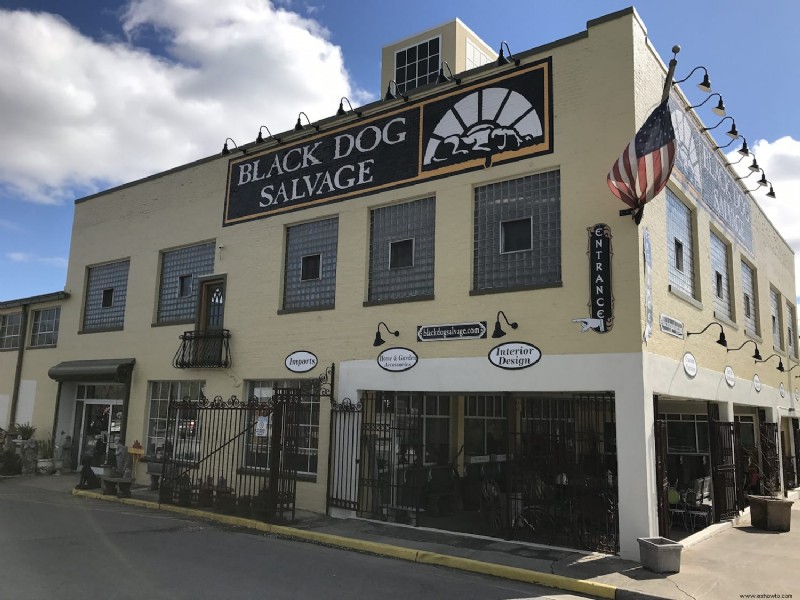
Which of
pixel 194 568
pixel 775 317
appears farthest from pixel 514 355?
pixel 775 317

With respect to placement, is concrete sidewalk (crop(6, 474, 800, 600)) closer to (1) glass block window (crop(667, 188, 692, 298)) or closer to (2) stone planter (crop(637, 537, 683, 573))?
(2) stone planter (crop(637, 537, 683, 573))

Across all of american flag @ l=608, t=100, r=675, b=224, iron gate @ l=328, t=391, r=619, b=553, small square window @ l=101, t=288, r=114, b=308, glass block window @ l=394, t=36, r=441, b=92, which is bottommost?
iron gate @ l=328, t=391, r=619, b=553

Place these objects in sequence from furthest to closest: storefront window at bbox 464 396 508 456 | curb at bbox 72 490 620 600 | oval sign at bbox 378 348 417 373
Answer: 1. storefront window at bbox 464 396 508 456
2. oval sign at bbox 378 348 417 373
3. curb at bbox 72 490 620 600

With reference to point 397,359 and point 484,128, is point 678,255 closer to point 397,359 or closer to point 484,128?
point 484,128

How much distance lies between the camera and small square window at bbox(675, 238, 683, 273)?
1284cm

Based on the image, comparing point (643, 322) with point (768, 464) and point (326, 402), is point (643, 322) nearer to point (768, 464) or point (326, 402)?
point (326, 402)

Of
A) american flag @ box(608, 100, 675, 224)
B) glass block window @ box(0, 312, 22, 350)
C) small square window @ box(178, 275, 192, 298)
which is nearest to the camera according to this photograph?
american flag @ box(608, 100, 675, 224)

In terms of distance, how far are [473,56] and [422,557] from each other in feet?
42.3

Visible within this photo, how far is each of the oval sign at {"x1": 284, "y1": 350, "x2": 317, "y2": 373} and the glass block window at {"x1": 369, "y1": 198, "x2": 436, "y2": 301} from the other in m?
1.96

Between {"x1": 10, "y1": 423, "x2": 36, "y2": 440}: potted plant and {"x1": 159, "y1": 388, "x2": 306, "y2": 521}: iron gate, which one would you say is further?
{"x1": 10, "y1": 423, "x2": 36, "y2": 440}: potted plant

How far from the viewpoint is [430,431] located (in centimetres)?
1557

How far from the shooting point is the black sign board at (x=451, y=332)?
11.8 meters

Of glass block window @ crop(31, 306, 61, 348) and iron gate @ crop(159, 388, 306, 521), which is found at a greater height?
glass block window @ crop(31, 306, 61, 348)

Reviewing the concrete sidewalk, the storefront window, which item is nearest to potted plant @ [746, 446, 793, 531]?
the concrete sidewalk
